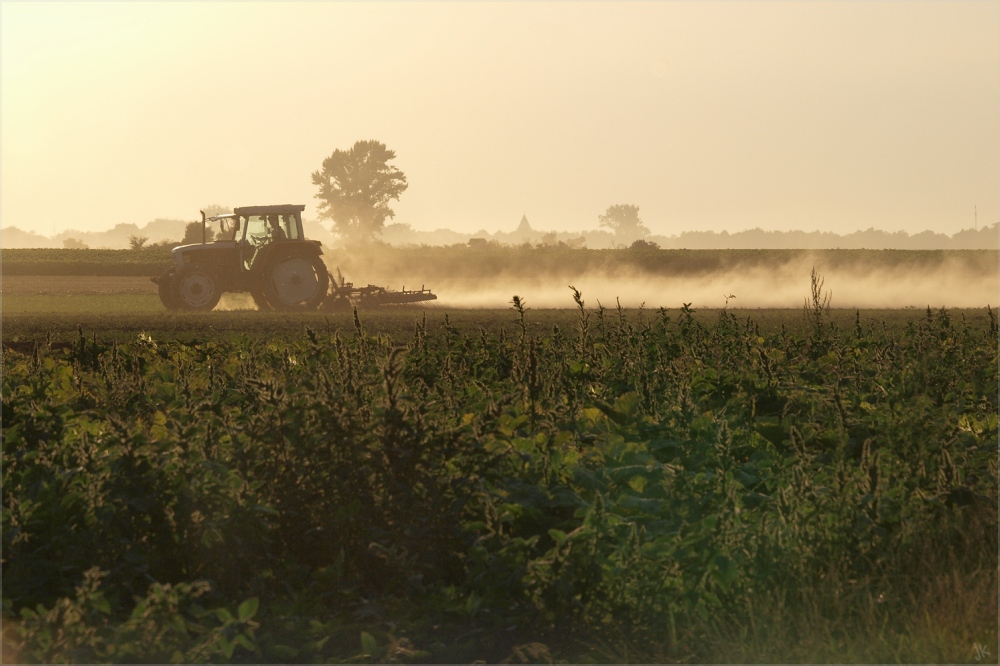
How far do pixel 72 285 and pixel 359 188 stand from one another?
79738 millimetres

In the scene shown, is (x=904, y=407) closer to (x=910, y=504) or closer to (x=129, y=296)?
(x=910, y=504)

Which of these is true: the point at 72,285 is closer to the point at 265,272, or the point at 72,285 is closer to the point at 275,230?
the point at 275,230

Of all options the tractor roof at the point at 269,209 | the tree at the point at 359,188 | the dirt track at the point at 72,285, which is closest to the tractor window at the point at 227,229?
the tractor roof at the point at 269,209

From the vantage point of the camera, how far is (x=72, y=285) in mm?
37469

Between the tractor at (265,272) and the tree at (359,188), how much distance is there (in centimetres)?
8780

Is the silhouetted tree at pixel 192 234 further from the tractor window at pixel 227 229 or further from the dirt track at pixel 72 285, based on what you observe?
the tractor window at pixel 227 229

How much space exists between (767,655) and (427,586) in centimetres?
170

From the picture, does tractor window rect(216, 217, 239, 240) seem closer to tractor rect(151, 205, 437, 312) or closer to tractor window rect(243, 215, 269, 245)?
tractor rect(151, 205, 437, 312)

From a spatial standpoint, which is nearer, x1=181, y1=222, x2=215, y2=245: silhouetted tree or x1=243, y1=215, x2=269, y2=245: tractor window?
x1=243, y1=215, x2=269, y2=245: tractor window

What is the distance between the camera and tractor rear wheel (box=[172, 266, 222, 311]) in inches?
992

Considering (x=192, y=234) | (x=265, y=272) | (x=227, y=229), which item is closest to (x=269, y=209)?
(x=265, y=272)

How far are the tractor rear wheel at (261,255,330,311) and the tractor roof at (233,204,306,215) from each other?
3.95 ft

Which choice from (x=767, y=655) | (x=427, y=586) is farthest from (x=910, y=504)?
(x=427, y=586)

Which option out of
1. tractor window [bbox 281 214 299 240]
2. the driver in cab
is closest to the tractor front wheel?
the driver in cab
